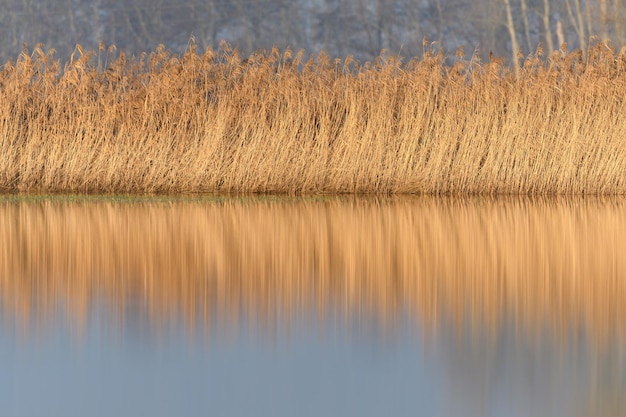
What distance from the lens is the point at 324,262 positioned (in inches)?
274

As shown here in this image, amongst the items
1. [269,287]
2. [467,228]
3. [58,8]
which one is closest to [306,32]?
[58,8]

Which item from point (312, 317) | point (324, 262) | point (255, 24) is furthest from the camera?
point (255, 24)

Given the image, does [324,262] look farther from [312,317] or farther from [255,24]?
[255,24]

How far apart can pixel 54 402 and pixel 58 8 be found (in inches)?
1622

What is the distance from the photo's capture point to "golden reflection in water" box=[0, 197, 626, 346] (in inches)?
210

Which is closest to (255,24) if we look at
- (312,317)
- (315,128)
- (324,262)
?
(315,128)

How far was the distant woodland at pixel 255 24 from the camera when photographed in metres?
41.7

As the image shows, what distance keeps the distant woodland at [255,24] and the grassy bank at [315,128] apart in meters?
28.9

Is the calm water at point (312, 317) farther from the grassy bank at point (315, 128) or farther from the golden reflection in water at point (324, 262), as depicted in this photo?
the grassy bank at point (315, 128)

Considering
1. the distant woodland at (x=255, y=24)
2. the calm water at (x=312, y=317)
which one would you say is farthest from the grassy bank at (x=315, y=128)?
the distant woodland at (x=255, y=24)

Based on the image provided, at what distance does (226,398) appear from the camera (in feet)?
12.0

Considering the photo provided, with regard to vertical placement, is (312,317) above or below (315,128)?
below

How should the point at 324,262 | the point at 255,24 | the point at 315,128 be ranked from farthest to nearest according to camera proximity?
the point at 255,24
the point at 315,128
the point at 324,262

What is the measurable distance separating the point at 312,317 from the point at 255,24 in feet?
126
